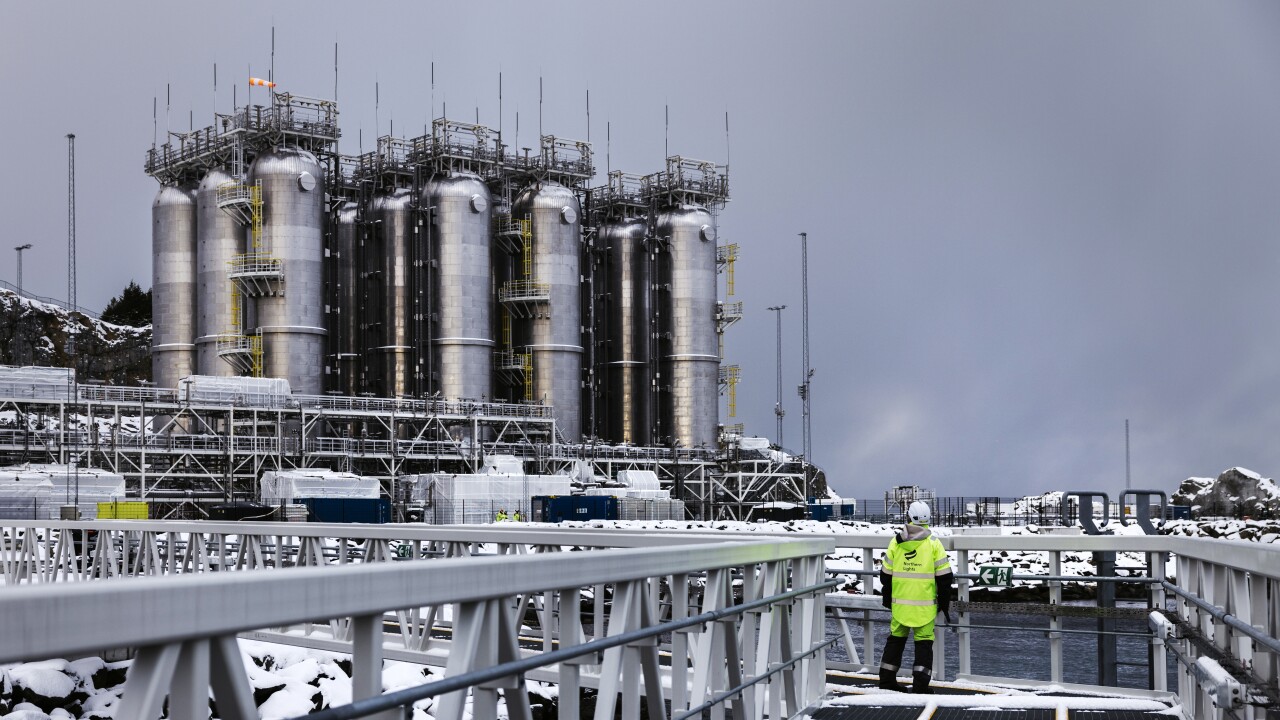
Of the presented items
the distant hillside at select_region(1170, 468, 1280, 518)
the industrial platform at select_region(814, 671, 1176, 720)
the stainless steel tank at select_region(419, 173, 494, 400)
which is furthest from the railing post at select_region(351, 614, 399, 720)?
the distant hillside at select_region(1170, 468, 1280, 518)

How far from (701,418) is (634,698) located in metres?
77.9

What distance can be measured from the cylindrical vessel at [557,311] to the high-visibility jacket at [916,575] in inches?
2594

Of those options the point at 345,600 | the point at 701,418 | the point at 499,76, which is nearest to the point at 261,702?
the point at 345,600

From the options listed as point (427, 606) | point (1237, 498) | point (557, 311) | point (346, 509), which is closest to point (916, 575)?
point (427, 606)

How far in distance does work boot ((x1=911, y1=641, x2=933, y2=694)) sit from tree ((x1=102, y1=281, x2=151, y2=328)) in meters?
132

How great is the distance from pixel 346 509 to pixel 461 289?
52.9 ft

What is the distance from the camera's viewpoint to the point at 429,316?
76688 mm

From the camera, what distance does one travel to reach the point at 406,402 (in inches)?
2911

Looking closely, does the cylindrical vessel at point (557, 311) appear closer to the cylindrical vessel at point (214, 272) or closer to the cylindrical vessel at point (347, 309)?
the cylindrical vessel at point (347, 309)

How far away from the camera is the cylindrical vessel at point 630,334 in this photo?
8588 centimetres

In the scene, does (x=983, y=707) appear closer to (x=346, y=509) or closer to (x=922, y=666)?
(x=922, y=666)

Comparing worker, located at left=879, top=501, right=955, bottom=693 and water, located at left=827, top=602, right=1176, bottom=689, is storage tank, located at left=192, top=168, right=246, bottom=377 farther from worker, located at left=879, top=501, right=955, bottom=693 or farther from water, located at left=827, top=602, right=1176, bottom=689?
worker, located at left=879, top=501, right=955, bottom=693

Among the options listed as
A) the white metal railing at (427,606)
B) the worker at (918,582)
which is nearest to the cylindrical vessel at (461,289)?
the worker at (918,582)

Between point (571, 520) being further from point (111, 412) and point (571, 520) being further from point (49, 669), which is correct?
point (49, 669)
